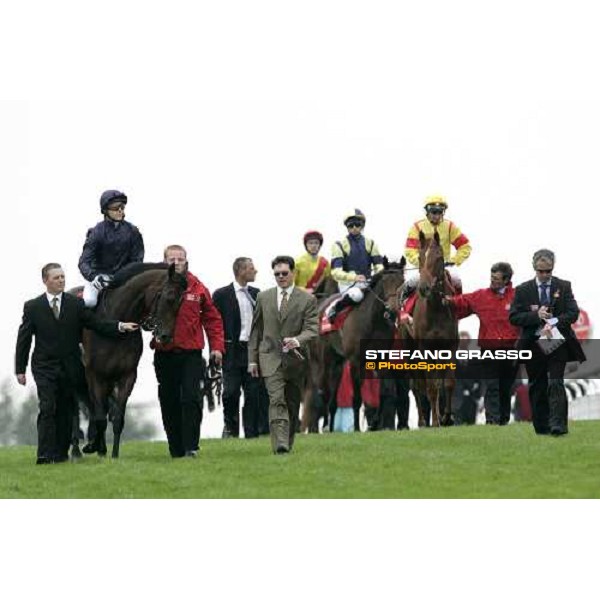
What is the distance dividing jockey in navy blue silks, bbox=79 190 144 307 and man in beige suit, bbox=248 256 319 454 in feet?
6.59

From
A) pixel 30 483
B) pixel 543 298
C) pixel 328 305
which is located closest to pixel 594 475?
pixel 543 298

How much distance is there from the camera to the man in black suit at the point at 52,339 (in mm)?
23203

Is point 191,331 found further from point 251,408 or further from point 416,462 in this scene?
point 251,408

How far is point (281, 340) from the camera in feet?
75.2

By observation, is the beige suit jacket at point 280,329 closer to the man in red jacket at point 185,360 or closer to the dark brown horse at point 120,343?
the man in red jacket at point 185,360

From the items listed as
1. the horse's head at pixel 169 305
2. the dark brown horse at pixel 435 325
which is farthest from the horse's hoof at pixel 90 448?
the dark brown horse at pixel 435 325

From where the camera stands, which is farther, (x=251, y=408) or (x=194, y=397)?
(x=251, y=408)

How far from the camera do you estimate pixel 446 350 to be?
28578 millimetres

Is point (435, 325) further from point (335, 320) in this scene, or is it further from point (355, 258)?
point (335, 320)

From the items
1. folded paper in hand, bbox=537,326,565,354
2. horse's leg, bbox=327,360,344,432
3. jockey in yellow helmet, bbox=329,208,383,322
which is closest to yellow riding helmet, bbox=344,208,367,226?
jockey in yellow helmet, bbox=329,208,383,322

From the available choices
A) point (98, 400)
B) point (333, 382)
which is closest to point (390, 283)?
point (333, 382)

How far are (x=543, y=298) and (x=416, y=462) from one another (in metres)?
3.72

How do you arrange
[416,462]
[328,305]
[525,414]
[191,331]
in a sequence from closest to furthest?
[416,462] → [191,331] → [328,305] → [525,414]

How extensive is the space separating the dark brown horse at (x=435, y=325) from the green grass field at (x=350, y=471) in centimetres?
325
